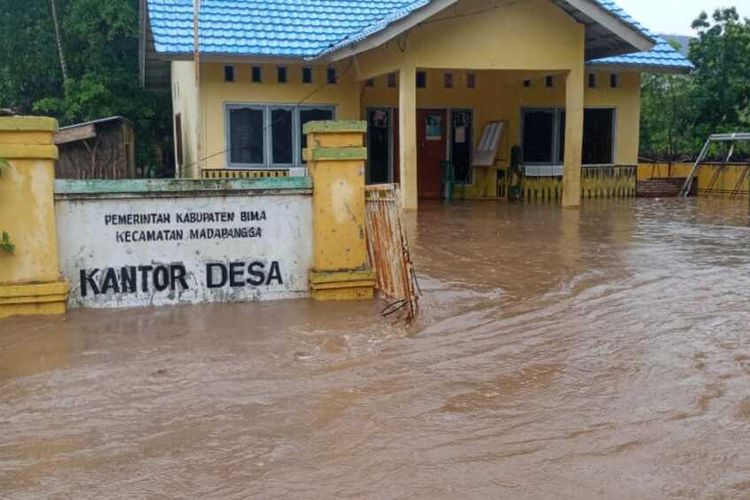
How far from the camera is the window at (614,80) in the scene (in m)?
19.0

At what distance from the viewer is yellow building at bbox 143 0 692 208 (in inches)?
595

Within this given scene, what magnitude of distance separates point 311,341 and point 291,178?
6.48ft

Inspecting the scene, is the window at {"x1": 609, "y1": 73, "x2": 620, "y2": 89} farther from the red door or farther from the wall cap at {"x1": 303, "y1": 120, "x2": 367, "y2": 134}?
the wall cap at {"x1": 303, "y1": 120, "x2": 367, "y2": 134}

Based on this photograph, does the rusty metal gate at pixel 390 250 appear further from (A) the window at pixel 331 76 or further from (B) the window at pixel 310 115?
(A) the window at pixel 331 76

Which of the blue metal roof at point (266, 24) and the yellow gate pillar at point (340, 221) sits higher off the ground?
the blue metal roof at point (266, 24)

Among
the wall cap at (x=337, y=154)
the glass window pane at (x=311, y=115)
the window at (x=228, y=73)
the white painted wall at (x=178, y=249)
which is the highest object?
the window at (x=228, y=73)

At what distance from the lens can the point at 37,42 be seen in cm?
2109

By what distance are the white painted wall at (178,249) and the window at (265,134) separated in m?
9.63

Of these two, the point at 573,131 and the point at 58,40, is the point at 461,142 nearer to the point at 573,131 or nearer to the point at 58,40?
the point at 573,131

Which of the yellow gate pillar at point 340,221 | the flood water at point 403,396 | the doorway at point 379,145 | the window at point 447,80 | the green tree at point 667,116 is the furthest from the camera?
the green tree at point 667,116

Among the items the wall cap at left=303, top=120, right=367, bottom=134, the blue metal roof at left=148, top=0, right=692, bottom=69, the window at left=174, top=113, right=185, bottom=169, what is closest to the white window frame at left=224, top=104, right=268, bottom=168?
the blue metal roof at left=148, top=0, right=692, bottom=69

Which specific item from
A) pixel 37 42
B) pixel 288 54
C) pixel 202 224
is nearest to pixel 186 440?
pixel 202 224

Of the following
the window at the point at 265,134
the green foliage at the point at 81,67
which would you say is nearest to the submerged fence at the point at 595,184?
the window at the point at 265,134

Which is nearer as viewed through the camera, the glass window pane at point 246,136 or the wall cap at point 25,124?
the wall cap at point 25,124
